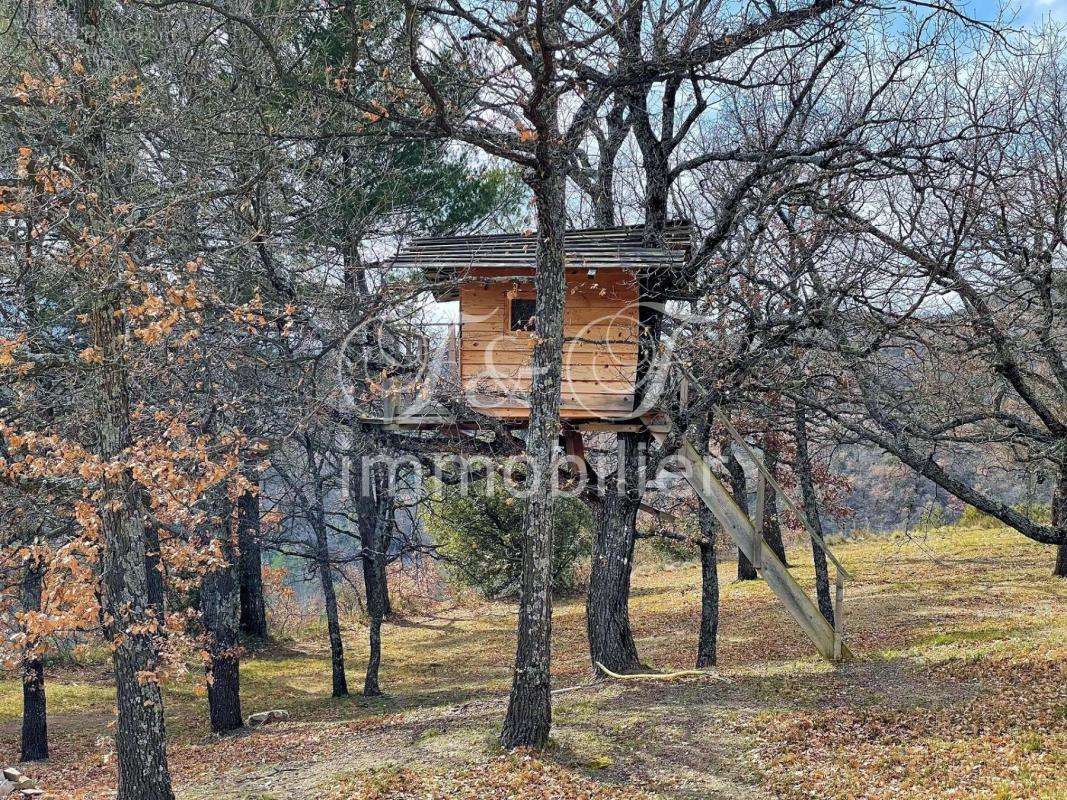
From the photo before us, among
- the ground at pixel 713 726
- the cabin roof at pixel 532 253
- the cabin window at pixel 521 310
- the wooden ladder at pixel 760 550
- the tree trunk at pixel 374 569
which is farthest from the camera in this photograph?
the tree trunk at pixel 374 569

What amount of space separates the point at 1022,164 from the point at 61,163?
41.1ft

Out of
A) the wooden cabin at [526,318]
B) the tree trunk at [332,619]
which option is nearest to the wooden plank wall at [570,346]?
the wooden cabin at [526,318]

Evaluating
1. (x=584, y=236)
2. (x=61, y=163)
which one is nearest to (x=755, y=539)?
(x=584, y=236)

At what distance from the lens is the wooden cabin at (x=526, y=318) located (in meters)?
13.1

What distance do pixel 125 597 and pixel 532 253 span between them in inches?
288

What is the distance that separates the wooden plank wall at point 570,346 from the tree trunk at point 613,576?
1311mm

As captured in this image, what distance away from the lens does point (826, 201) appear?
39.4ft

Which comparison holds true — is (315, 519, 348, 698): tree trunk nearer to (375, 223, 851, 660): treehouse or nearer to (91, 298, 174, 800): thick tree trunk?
→ (375, 223, 851, 660): treehouse

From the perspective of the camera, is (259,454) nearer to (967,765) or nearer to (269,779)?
(269,779)

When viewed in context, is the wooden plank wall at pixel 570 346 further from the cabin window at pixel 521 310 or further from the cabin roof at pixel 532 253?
the cabin roof at pixel 532 253

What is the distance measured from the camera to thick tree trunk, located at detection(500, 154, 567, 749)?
30.5 ft

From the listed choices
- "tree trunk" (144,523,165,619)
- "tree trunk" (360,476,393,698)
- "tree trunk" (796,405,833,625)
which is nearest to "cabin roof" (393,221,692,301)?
"tree trunk" (796,405,833,625)

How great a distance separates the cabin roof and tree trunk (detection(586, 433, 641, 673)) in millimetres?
3236

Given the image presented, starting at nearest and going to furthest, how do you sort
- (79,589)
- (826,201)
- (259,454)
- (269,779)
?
(79,589)
(269,779)
(826,201)
(259,454)
